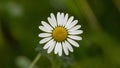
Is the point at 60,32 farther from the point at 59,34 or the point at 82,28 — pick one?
the point at 82,28

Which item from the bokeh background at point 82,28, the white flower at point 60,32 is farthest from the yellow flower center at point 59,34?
the bokeh background at point 82,28

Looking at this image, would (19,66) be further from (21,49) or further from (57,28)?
(57,28)

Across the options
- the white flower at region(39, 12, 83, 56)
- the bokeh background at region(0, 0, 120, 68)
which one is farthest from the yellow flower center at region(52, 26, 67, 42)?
the bokeh background at region(0, 0, 120, 68)

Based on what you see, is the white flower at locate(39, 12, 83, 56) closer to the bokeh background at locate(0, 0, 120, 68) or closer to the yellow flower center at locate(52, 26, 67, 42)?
the yellow flower center at locate(52, 26, 67, 42)

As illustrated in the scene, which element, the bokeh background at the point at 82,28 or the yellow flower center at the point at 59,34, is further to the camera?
the bokeh background at the point at 82,28

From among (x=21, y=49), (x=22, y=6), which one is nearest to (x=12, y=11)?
(x=22, y=6)

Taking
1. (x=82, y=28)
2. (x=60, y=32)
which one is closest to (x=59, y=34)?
(x=60, y=32)

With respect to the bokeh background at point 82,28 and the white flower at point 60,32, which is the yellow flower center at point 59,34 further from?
the bokeh background at point 82,28
